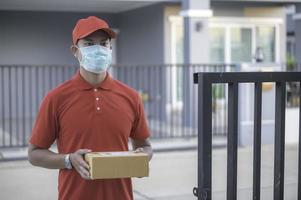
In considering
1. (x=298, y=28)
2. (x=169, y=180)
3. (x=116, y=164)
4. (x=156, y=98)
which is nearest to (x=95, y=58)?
(x=116, y=164)

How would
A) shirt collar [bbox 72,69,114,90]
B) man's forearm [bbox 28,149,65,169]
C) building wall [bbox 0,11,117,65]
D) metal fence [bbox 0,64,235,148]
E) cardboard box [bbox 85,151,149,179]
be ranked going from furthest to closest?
building wall [bbox 0,11,117,65]
metal fence [bbox 0,64,235,148]
shirt collar [bbox 72,69,114,90]
man's forearm [bbox 28,149,65,169]
cardboard box [bbox 85,151,149,179]

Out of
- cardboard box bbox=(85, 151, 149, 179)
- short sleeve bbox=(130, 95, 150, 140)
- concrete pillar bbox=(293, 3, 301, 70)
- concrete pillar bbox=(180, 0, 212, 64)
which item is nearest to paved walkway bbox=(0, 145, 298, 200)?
concrete pillar bbox=(180, 0, 212, 64)

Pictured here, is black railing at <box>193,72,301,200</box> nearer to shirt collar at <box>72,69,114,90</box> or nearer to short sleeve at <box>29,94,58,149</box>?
shirt collar at <box>72,69,114,90</box>

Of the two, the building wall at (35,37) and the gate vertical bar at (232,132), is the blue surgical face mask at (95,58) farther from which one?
the building wall at (35,37)

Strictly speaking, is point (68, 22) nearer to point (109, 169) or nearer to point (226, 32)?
point (226, 32)

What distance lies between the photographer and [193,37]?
12836mm

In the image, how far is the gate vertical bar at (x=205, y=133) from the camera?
2.69 meters

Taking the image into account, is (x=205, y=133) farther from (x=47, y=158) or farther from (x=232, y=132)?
(x=47, y=158)

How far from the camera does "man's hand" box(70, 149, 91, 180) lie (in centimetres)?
292

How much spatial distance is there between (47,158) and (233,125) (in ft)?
3.33

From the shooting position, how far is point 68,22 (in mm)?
16953

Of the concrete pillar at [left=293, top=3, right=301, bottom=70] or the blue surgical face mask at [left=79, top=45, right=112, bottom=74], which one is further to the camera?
the concrete pillar at [left=293, top=3, right=301, bottom=70]

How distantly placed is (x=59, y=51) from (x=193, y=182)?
9650mm

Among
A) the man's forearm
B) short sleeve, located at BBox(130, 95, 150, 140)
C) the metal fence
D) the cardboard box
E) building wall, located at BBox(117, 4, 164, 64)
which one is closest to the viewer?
the cardboard box
